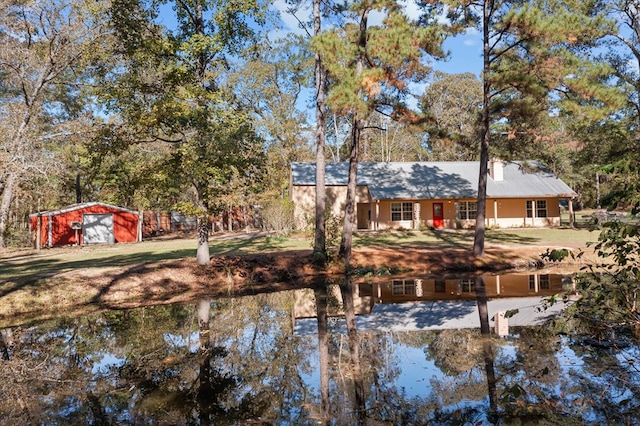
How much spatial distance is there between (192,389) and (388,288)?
8.37 m

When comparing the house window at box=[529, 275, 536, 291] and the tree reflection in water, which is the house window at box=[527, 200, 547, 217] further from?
the tree reflection in water

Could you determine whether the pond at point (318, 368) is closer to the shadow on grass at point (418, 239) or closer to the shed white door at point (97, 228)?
the shadow on grass at point (418, 239)

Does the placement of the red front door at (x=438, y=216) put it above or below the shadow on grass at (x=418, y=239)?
above

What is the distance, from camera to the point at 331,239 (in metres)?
18.0

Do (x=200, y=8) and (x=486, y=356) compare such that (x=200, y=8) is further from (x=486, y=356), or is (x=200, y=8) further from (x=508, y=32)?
(x=486, y=356)

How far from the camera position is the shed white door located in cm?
2766

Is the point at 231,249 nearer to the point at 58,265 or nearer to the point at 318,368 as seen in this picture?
the point at 58,265

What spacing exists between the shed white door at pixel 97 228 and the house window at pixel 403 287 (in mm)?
21265

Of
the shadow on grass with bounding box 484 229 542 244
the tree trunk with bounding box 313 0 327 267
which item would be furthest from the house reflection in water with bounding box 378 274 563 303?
the shadow on grass with bounding box 484 229 542 244

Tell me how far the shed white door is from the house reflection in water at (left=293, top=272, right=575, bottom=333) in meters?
19.9

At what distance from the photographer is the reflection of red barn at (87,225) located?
87.2ft

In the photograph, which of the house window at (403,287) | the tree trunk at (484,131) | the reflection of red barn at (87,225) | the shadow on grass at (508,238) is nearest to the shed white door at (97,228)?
the reflection of red barn at (87,225)

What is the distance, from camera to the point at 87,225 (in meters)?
27.7

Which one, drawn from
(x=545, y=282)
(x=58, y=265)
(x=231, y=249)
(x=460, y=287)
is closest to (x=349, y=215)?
(x=460, y=287)
